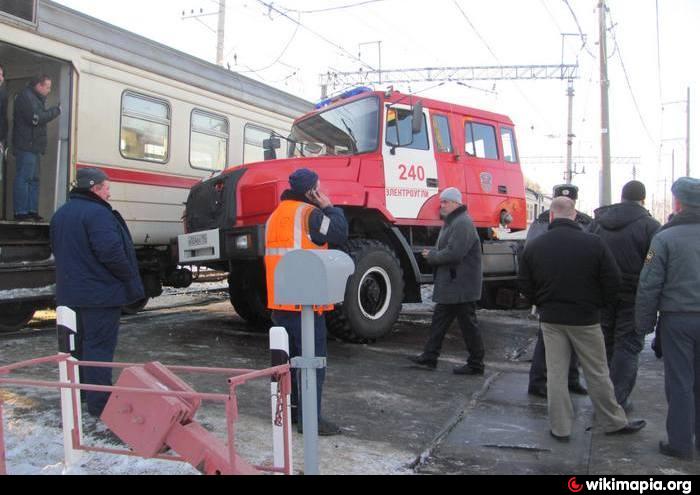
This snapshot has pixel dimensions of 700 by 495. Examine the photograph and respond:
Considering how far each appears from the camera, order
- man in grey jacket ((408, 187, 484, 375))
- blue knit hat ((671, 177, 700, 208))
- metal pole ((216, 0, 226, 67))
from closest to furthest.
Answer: blue knit hat ((671, 177, 700, 208)), man in grey jacket ((408, 187, 484, 375)), metal pole ((216, 0, 226, 67))

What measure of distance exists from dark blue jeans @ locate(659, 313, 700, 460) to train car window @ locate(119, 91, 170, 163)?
20.3ft

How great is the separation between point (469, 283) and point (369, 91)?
275 cm

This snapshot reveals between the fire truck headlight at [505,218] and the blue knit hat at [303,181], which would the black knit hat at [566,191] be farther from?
the fire truck headlight at [505,218]

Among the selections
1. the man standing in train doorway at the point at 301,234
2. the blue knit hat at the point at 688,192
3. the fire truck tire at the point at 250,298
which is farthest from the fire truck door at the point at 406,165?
the blue knit hat at the point at 688,192

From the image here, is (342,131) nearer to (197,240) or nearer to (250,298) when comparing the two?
(197,240)

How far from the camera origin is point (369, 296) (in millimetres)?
6574

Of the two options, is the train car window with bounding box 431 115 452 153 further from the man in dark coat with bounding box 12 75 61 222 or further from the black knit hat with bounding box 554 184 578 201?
the man in dark coat with bounding box 12 75 61 222

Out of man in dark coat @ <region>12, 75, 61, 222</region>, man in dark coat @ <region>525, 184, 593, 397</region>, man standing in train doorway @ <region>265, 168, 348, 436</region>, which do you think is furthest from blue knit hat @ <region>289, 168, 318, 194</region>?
man in dark coat @ <region>12, 75, 61, 222</region>

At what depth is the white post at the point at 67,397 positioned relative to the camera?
3152 mm

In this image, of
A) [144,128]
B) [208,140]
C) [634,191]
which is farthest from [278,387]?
[208,140]

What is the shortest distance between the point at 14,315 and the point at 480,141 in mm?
6212

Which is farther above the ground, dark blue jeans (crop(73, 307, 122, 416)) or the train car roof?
the train car roof

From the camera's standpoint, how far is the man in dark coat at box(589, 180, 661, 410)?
4422mm

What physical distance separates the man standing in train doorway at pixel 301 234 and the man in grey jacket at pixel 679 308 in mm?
1965
